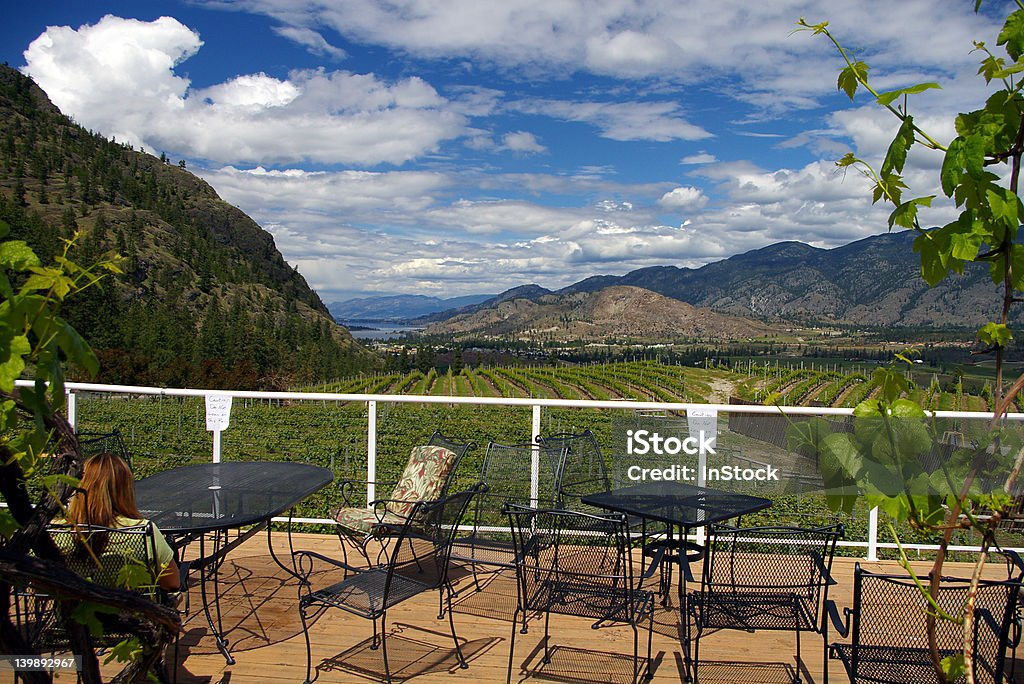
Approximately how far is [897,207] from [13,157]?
337ft

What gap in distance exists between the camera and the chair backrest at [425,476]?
4.47m

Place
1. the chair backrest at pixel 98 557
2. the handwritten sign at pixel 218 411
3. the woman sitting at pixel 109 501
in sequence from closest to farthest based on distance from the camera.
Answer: the chair backrest at pixel 98 557
the woman sitting at pixel 109 501
the handwritten sign at pixel 218 411

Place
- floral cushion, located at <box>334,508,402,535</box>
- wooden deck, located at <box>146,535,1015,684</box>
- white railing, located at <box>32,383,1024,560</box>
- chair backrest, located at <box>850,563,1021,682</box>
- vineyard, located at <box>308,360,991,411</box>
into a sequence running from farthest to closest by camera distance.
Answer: vineyard, located at <box>308,360,991,411</box> < white railing, located at <box>32,383,1024,560</box> < floral cushion, located at <box>334,508,402,535</box> < wooden deck, located at <box>146,535,1015,684</box> < chair backrest, located at <box>850,563,1021,682</box>

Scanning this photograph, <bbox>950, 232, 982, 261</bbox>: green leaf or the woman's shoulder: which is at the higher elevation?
<bbox>950, 232, 982, 261</bbox>: green leaf

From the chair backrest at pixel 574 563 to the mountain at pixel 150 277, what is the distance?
5397 centimetres

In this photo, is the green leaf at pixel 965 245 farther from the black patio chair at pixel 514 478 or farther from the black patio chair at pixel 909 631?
the black patio chair at pixel 514 478

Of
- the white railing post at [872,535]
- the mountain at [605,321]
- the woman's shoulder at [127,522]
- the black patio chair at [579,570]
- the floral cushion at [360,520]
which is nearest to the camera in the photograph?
the woman's shoulder at [127,522]

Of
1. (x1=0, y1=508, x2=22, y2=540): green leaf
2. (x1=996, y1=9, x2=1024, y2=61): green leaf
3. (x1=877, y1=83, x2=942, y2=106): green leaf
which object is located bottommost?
(x1=0, y1=508, x2=22, y2=540): green leaf

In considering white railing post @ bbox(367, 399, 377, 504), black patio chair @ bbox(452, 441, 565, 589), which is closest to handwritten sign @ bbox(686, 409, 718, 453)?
black patio chair @ bbox(452, 441, 565, 589)

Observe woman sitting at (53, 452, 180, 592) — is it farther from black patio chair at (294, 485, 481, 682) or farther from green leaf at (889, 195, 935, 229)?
green leaf at (889, 195, 935, 229)

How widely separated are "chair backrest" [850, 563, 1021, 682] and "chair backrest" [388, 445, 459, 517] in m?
2.46

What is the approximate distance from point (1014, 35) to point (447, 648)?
10.7ft

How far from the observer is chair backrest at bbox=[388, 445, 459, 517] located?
4473mm

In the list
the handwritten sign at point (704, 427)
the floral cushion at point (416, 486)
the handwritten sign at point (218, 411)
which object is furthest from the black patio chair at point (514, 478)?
the handwritten sign at point (218, 411)
